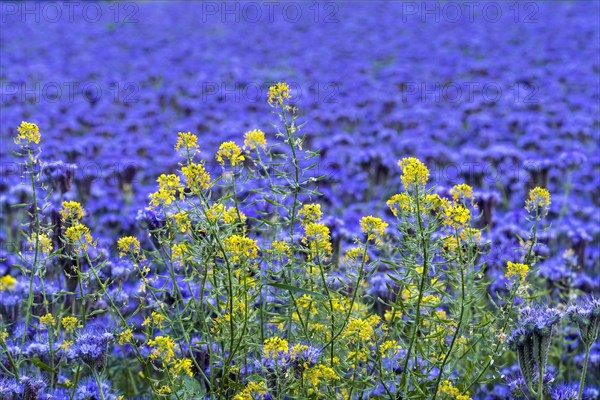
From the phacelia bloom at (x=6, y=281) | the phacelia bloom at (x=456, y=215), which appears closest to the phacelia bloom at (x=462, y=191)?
the phacelia bloom at (x=456, y=215)

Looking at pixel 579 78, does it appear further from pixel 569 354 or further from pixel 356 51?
pixel 569 354

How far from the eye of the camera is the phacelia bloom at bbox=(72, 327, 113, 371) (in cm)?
254

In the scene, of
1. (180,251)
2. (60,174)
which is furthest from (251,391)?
(60,174)

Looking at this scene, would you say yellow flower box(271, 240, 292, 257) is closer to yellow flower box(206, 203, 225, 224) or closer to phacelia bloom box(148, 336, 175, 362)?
yellow flower box(206, 203, 225, 224)

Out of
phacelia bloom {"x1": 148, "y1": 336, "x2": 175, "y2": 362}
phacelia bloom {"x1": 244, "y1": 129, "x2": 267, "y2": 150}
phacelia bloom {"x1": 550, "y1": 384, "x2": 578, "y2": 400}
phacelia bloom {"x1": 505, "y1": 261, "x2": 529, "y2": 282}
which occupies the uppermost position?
phacelia bloom {"x1": 244, "y1": 129, "x2": 267, "y2": 150}

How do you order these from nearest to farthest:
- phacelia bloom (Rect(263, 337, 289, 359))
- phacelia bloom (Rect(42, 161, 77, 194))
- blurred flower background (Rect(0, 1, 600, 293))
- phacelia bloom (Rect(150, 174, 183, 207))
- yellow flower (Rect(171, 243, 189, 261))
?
phacelia bloom (Rect(263, 337, 289, 359)) → phacelia bloom (Rect(150, 174, 183, 207)) → yellow flower (Rect(171, 243, 189, 261)) → phacelia bloom (Rect(42, 161, 77, 194)) → blurred flower background (Rect(0, 1, 600, 293))

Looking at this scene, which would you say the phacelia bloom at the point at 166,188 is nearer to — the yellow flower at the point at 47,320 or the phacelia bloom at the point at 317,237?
the phacelia bloom at the point at 317,237

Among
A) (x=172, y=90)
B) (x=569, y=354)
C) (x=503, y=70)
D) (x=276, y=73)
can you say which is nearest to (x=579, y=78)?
(x=503, y=70)

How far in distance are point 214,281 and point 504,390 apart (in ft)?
5.95

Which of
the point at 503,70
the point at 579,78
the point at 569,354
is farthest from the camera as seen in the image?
the point at 503,70

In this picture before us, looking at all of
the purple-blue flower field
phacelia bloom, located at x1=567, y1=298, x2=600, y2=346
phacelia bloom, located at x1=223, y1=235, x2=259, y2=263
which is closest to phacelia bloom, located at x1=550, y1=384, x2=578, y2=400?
the purple-blue flower field

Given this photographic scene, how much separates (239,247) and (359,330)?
0.48m

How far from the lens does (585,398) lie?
326cm

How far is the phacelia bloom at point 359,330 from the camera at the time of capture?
2.41 metres
